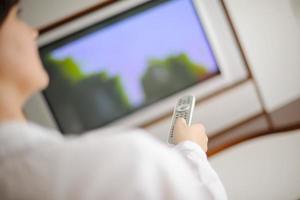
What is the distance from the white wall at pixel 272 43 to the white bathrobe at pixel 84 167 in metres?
1.25

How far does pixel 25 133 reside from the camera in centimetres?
63

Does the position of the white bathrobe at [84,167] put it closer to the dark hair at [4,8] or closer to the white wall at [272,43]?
the dark hair at [4,8]

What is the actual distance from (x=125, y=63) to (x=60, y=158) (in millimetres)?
1067

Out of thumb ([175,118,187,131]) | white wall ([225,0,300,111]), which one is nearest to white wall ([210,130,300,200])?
white wall ([225,0,300,111])

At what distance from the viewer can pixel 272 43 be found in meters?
1.84

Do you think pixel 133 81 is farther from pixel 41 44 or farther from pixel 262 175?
pixel 262 175

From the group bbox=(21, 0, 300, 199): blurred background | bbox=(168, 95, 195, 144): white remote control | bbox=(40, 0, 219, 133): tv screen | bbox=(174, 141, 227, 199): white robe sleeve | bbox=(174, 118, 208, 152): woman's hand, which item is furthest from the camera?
bbox=(21, 0, 300, 199): blurred background

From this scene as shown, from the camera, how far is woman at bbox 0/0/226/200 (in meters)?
0.59

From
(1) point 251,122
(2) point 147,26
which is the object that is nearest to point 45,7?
(2) point 147,26

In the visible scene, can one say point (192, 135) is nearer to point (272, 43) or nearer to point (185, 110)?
point (185, 110)

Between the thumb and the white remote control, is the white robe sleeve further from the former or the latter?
the white remote control

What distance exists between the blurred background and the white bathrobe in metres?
1.02

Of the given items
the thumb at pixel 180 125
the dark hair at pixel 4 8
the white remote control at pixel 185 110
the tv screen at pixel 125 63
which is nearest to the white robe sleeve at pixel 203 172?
the thumb at pixel 180 125

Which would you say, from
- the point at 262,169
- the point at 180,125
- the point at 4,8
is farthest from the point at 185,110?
the point at 4,8
